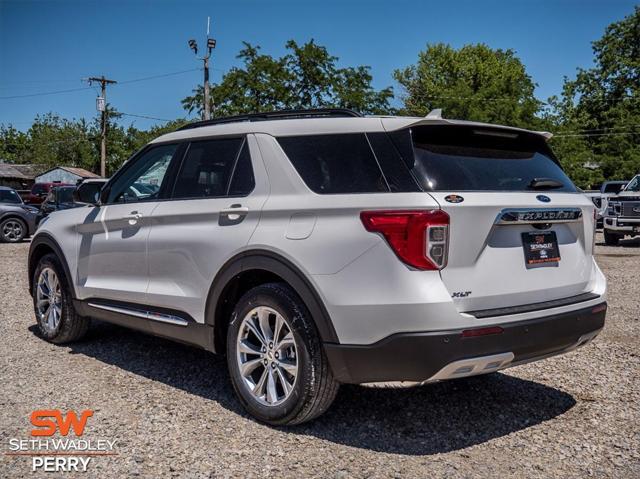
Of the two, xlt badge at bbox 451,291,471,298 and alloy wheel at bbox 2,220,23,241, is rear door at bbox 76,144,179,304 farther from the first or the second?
alloy wheel at bbox 2,220,23,241

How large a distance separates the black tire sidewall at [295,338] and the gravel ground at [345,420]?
0.13m

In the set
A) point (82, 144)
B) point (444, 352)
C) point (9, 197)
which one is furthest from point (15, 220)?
point (82, 144)

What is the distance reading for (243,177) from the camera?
4.09 m

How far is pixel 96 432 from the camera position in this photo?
376 cm

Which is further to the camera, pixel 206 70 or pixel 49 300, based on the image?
pixel 206 70

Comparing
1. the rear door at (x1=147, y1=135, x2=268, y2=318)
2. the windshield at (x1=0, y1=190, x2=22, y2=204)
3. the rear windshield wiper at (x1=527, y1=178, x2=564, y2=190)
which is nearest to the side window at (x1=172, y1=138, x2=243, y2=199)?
the rear door at (x1=147, y1=135, x2=268, y2=318)

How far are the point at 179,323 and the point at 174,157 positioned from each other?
1280mm

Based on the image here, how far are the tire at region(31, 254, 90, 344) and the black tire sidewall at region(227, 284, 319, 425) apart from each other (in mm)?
2326

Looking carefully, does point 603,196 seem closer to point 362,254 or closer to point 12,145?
point 362,254

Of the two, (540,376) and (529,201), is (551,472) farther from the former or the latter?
(540,376)

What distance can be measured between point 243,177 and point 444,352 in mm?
1774

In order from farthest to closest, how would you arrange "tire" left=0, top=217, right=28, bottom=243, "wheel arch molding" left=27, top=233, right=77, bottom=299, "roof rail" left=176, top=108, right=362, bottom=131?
1. "tire" left=0, top=217, right=28, bottom=243
2. "wheel arch molding" left=27, top=233, right=77, bottom=299
3. "roof rail" left=176, top=108, right=362, bottom=131

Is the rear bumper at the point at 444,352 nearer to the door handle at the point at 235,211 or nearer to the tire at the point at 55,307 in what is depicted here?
the door handle at the point at 235,211

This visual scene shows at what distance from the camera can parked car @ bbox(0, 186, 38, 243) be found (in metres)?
18.8
